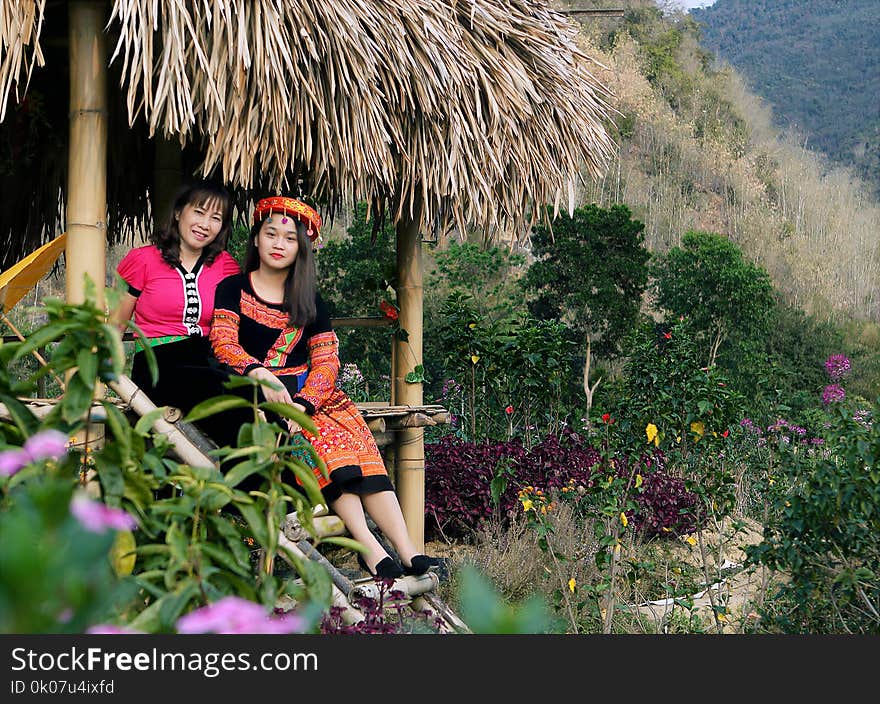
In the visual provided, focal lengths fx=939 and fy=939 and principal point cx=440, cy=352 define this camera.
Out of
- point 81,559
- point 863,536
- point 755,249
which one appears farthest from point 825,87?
point 81,559

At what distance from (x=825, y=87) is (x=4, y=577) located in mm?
45979

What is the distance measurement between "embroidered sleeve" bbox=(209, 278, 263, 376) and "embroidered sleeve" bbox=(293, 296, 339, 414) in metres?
0.20

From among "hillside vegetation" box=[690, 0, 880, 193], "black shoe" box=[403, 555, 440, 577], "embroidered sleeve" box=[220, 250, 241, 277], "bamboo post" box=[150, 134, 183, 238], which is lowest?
"black shoe" box=[403, 555, 440, 577]

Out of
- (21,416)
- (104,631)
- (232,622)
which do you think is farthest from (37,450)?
(232,622)

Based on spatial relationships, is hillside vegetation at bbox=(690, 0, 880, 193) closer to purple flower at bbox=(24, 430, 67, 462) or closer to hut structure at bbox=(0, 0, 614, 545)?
hut structure at bbox=(0, 0, 614, 545)

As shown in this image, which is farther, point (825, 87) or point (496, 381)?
point (825, 87)

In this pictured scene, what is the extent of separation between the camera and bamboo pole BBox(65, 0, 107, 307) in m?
3.01

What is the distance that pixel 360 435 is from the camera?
3.36 meters

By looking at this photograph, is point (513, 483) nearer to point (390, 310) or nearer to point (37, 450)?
point (390, 310)

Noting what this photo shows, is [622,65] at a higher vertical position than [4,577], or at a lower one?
higher

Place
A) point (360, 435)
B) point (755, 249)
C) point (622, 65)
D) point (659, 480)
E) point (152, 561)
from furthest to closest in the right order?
1. point (622, 65)
2. point (755, 249)
3. point (659, 480)
4. point (360, 435)
5. point (152, 561)

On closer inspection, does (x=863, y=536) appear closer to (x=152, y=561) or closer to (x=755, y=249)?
(x=152, y=561)

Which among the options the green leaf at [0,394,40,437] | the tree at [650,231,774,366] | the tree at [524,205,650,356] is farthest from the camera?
the tree at [650,231,774,366]

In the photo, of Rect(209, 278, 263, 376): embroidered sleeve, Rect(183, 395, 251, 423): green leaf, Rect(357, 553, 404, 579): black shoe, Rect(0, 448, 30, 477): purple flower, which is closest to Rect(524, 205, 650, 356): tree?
Rect(209, 278, 263, 376): embroidered sleeve
